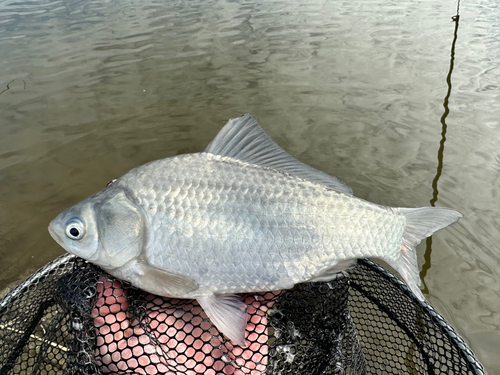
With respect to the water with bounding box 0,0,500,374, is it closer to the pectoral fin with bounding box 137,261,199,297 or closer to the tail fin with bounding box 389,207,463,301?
the tail fin with bounding box 389,207,463,301

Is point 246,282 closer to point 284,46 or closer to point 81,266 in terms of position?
point 81,266

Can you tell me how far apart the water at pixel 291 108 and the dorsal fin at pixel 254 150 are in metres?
2.25

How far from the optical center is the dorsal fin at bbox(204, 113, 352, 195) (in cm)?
244

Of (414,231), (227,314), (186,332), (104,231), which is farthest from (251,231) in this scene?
(414,231)

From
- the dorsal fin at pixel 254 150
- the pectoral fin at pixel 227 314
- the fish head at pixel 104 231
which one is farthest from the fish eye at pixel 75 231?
the dorsal fin at pixel 254 150

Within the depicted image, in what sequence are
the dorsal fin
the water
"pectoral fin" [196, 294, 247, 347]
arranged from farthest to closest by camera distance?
the water, the dorsal fin, "pectoral fin" [196, 294, 247, 347]

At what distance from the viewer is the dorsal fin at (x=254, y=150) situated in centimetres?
244

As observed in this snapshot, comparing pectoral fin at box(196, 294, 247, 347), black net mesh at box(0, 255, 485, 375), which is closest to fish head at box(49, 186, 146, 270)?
black net mesh at box(0, 255, 485, 375)

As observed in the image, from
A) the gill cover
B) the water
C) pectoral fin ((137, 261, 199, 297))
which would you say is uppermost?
the gill cover

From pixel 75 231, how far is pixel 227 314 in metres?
1.02

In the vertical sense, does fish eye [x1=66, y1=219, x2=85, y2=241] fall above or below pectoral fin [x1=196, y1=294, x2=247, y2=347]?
above

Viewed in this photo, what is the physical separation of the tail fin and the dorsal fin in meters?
0.45

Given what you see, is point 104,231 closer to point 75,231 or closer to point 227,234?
point 75,231

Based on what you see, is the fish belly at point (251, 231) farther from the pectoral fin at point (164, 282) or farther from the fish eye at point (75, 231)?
the fish eye at point (75, 231)
